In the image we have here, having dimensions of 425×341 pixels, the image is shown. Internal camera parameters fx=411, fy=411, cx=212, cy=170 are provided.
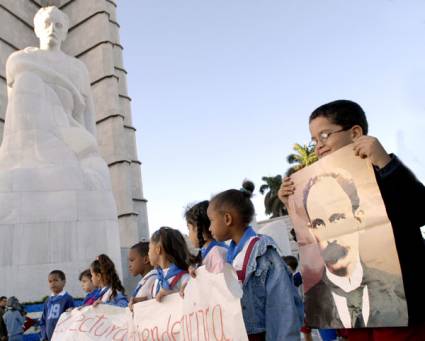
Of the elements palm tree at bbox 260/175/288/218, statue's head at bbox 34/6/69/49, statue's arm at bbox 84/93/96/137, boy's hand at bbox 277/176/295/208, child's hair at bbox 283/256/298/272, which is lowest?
boy's hand at bbox 277/176/295/208

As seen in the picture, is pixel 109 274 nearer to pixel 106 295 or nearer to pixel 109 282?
pixel 109 282

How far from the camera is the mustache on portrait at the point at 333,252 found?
5.62 ft

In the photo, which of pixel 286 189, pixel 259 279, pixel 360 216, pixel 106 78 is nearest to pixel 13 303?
pixel 259 279

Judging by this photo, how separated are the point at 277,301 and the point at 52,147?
287 inches

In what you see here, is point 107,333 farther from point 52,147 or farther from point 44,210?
point 52,147

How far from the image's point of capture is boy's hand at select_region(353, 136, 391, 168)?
1530 millimetres

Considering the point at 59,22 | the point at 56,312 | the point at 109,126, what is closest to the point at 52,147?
the point at 59,22

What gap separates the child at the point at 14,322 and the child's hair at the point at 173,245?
16.2 ft

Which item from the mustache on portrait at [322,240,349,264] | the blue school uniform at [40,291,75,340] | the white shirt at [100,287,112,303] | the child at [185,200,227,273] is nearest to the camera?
the mustache on portrait at [322,240,349,264]

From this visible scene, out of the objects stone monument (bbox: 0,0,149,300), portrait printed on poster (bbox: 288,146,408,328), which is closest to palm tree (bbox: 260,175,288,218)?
stone monument (bbox: 0,0,149,300)

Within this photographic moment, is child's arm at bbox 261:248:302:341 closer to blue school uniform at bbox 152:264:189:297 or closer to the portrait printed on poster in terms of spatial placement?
the portrait printed on poster

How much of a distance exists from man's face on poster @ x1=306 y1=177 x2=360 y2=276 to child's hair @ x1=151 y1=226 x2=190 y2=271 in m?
1.12

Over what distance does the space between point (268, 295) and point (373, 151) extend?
809 mm

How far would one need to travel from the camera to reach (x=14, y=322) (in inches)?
254
